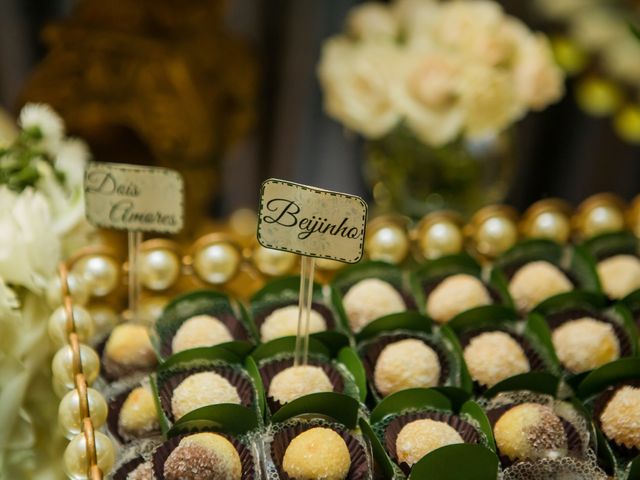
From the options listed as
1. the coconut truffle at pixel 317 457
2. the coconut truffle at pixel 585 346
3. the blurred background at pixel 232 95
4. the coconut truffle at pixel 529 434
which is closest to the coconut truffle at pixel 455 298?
the coconut truffle at pixel 585 346

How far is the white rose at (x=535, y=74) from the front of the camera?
57.0 inches

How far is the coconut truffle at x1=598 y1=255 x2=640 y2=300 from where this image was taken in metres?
1.22

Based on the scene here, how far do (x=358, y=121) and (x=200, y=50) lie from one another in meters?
0.40

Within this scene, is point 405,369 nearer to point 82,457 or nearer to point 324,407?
point 324,407

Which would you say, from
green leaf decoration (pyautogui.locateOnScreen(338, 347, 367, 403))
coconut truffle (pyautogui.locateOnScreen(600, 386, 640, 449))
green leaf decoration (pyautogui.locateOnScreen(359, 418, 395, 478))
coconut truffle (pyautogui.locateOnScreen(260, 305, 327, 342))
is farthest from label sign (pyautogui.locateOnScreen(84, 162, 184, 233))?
coconut truffle (pyautogui.locateOnScreen(600, 386, 640, 449))

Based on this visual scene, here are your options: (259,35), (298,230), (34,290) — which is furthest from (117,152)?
(298,230)

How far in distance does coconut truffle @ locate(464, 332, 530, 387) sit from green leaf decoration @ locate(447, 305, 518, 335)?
1.6 inches

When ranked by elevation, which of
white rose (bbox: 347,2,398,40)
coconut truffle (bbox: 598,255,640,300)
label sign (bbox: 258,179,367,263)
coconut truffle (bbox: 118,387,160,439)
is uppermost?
white rose (bbox: 347,2,398,40)

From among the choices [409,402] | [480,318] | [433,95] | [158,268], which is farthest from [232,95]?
[409,402]

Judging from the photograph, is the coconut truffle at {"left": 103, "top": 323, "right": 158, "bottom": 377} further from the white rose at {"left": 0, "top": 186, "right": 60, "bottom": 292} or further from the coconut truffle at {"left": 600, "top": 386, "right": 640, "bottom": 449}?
the coconut truffle at {"left": 600, "top": 386, "right": 640, "bottom": 449}

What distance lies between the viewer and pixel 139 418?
97 cm

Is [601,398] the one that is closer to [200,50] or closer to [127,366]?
[127,366]

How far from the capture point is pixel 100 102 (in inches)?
59.5

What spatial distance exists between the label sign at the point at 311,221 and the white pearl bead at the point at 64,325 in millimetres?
270
